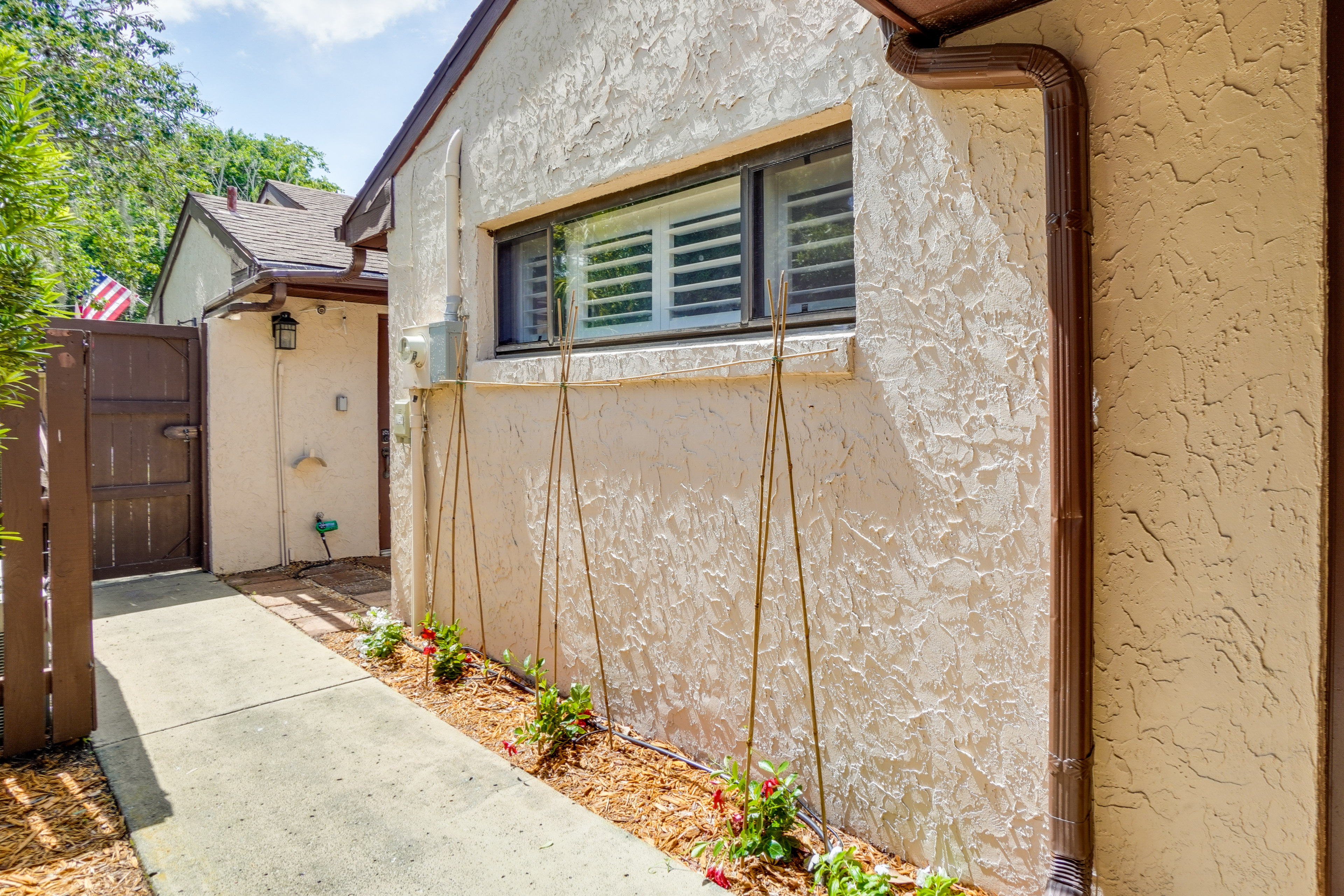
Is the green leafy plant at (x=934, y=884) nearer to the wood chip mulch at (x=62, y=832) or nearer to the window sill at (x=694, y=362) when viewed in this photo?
the window sill at (x=694, y=362)

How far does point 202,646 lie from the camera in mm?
4941

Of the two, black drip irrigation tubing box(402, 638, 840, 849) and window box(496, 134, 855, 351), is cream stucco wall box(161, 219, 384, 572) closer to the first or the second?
black drip irrigation tubing box(402, 638, 840, 849)

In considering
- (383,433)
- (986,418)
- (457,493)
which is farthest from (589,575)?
(383,433)

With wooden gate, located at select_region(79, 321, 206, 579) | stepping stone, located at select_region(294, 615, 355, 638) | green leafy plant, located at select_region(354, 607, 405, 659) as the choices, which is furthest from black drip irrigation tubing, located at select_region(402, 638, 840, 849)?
wooden gate, located at select_region(79, 321, 206, 579)

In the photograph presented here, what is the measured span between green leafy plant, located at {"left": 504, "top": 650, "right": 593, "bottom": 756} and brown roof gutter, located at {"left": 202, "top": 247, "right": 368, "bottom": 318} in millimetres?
4442

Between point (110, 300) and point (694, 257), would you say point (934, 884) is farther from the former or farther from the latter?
point (110, 300)

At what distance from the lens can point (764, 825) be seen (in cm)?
261

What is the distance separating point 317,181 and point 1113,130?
39.1 meters

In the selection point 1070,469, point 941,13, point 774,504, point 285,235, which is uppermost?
point 285,235

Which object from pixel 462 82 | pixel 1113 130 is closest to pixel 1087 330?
pixel 1113 130

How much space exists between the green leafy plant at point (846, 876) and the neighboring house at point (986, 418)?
0.24 metres

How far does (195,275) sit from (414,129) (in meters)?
5.72

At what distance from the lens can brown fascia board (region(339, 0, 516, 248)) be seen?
438 cm

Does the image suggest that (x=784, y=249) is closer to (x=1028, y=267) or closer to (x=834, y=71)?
(x=834, y=71)
